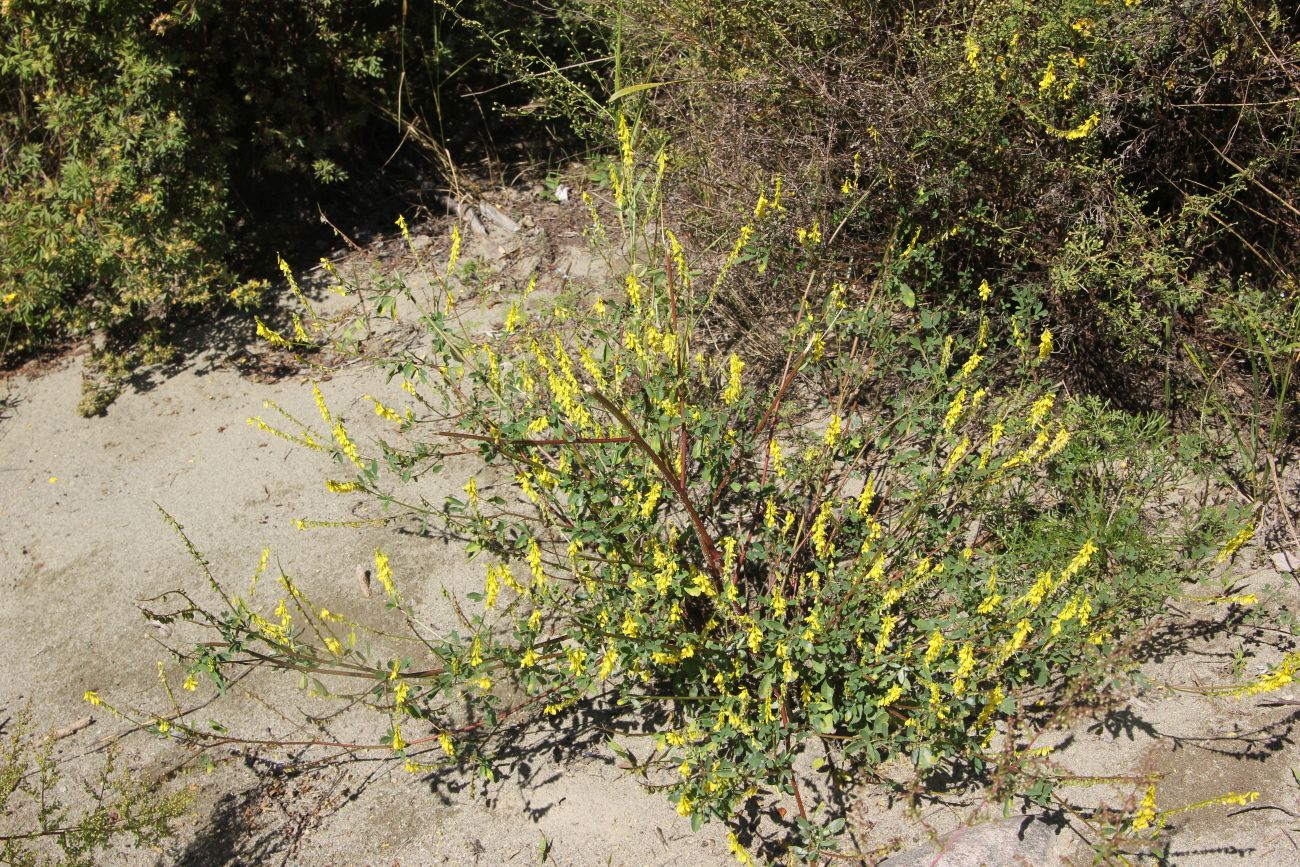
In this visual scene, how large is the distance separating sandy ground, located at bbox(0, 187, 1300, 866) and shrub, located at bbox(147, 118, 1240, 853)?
0.53 ft

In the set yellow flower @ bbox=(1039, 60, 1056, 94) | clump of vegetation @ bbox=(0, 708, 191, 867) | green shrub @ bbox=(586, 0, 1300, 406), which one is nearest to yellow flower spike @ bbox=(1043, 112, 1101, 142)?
green shrub @ bbox=(586, 0, 1300, 406)

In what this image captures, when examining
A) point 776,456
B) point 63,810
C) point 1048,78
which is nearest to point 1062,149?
point 1048,78

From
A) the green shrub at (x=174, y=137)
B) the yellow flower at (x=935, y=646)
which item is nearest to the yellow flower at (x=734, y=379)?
the yellow flower at (x=935, y=646)

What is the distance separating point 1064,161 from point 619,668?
2201 mm

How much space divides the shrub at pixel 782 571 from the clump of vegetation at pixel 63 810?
0.47 metres

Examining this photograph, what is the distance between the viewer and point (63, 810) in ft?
10.4

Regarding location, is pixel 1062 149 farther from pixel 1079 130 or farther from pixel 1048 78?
pixel 1048 78

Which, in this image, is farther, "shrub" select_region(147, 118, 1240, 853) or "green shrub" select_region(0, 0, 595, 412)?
"green shrub" select_region(0, 0, 595, 412)

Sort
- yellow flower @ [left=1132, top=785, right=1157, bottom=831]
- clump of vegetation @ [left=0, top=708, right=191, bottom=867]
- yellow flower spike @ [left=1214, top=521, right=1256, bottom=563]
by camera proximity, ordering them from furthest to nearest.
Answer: clump of vegetation @ [left=0, top=708, right=191, bottom=867] < yellow flower spike @ [left=1214, top=521, right=1256, bottom=563] < yellow flower @ [left=1132, top=785, right=1157, bottom=831]

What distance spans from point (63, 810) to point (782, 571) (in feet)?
7.54

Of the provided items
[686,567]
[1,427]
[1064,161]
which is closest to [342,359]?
[1,427]

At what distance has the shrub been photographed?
2.63 metres

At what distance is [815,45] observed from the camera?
3.88 m

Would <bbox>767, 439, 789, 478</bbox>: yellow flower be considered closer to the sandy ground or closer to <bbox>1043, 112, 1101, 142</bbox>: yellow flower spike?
the sandy ground
